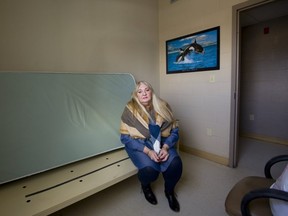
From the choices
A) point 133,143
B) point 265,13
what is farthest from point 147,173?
point 265,13

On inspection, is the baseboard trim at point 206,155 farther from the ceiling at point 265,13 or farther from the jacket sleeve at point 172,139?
the ceiling at point 265,13

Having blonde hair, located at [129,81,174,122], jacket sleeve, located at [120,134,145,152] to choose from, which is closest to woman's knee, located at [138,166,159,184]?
jacket sleeve, located at [120,134,145,152]

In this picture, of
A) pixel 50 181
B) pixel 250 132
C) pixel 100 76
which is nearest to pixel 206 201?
pixel 50 181

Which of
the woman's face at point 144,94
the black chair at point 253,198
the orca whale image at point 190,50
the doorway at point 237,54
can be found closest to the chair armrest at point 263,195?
the black chair at point 253,198

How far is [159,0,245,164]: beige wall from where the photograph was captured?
2.26m

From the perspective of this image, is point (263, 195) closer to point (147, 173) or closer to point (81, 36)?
point (147, 173)

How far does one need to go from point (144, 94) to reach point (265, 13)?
2564mm

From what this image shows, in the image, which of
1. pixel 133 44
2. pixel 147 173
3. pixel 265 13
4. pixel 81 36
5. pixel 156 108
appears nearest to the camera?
pixel 147 173

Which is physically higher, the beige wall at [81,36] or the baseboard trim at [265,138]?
the beige wall at [81,36]

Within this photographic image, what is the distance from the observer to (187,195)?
1823 millimetres

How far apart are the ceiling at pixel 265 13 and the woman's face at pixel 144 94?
1931 millimetres

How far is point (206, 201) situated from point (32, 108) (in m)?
1.78

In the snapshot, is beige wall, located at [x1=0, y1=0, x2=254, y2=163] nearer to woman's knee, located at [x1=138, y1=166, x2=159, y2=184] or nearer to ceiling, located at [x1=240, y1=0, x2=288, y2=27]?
ceiling, located at [x1=240, y1=0, x2=288, y2=27]

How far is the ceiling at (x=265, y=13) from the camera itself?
2.54 m
